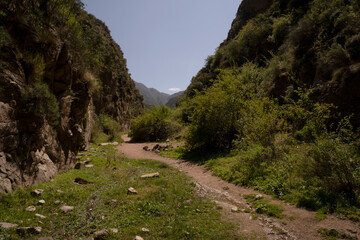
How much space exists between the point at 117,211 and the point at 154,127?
57.2ft

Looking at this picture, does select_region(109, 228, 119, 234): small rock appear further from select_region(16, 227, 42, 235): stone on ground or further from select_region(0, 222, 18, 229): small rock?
select_region(0, 222, 18, 229): small rock

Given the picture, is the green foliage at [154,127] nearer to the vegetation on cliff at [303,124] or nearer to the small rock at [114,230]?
the vegetation on cliff at [303,124]

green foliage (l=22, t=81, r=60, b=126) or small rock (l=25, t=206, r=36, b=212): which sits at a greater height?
green foliage (l=22, t=81, r=60, b=126)

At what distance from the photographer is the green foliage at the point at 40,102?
5.58m

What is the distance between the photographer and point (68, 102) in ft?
26.5

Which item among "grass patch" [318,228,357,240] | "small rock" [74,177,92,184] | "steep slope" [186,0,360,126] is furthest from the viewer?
"steep slope" [186,0,360,126]

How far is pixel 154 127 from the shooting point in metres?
22.0

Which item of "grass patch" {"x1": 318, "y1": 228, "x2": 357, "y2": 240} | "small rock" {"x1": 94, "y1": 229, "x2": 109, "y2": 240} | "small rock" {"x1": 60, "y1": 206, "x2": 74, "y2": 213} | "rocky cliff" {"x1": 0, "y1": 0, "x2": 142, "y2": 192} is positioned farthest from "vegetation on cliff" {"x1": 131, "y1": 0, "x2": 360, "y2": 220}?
"rocky cliff" {"x1": 0, "y1": 0, "x2": 142, "y2": 192}

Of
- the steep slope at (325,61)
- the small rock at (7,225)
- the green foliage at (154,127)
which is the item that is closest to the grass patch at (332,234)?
the steep slope at (325,61)

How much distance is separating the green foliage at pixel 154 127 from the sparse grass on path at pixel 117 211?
14942mm

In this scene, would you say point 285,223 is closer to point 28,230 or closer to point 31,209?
point 28,230

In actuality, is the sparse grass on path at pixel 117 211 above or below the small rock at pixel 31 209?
below

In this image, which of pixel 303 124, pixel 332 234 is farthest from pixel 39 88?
pixel 303 124

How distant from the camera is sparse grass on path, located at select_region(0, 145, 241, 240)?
3.83 metres
